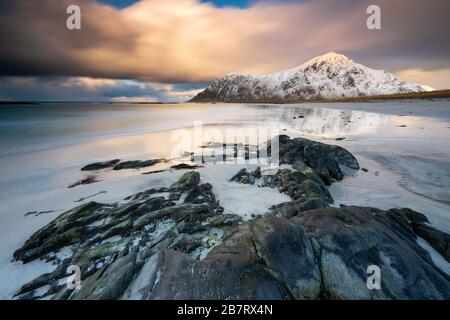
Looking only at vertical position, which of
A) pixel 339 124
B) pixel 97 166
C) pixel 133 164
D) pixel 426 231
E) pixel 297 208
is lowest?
pixel 426 231

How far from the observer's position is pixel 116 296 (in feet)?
13.8

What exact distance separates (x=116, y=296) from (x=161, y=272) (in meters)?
0.86

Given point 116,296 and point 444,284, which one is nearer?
point 116,296

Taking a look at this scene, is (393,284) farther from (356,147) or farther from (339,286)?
(356,147)

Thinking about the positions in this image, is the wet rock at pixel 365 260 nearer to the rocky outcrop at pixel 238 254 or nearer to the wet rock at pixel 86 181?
the rocky outcrop at pixel 238 254

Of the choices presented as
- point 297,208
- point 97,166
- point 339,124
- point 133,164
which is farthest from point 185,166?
point 339,124

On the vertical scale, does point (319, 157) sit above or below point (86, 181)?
above

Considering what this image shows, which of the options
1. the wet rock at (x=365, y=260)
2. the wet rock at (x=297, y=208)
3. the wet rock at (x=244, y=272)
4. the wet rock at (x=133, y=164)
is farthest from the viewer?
the wet rock at (x=133, y=164)

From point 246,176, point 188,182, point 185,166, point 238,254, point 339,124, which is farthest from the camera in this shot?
point 339,124

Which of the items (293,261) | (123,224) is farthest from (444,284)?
(123,224)

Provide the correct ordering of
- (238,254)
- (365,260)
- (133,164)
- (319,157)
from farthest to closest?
(133,164) → (319,157) → (238,254) → (365,260)

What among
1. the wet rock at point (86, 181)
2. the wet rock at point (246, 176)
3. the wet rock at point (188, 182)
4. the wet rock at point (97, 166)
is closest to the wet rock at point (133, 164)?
the wet rock at point (97, 166)

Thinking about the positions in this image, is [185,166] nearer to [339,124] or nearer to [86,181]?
[86,181]

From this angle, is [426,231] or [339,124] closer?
[426,231]
